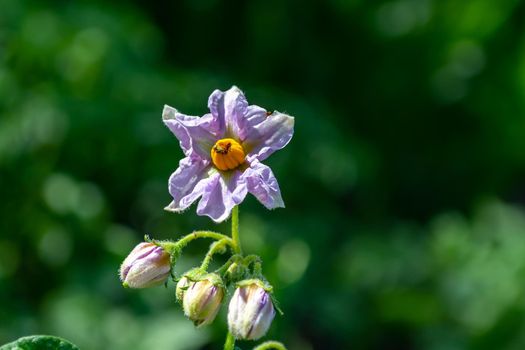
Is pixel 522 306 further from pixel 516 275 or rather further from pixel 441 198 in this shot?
pixel 441 198

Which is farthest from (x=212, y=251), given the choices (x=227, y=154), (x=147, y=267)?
(x=227, y=154)

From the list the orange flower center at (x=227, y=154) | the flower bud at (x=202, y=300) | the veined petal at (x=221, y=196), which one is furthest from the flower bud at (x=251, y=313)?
the orange flower center at (x=227, y=154)

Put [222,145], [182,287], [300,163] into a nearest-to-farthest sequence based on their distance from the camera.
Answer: [182,287]
[222,145]
[300,163]

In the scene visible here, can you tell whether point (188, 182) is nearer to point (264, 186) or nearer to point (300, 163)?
point (264, 186)

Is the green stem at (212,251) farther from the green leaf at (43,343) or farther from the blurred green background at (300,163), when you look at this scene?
the blurred green background at (300,163)

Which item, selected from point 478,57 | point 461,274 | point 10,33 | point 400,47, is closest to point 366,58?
point 400,47

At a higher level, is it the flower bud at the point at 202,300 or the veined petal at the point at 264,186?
the veined petal at the point at 264,186

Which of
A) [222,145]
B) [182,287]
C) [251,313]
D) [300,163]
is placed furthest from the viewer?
[300,163]
